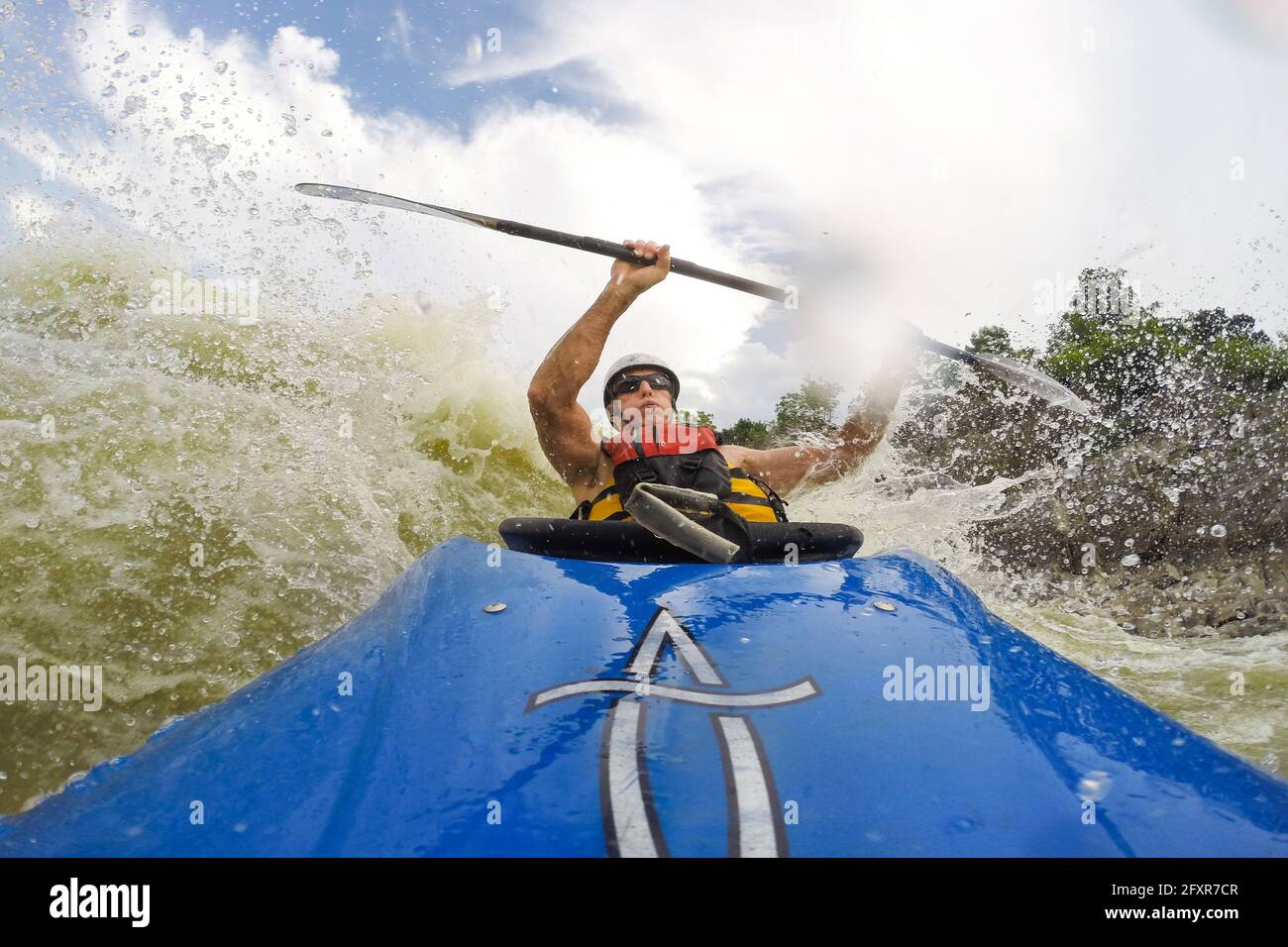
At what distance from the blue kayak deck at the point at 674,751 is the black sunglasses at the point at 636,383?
184cm

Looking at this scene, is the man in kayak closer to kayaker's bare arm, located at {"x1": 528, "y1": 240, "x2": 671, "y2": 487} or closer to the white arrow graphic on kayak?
A: kayaker's bare arm, located at {"x1": 528, "y1": 240, "x2": 671, "y2": 487}

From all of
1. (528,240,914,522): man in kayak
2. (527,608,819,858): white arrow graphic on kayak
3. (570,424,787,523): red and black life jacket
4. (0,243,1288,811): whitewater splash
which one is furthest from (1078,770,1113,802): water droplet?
(0,243,1288,811): whitewater splash

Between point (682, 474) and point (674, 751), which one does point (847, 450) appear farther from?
point (674, 751)

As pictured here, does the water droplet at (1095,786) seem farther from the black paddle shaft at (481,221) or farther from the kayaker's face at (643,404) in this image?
the black paddle shaft at (481,221)

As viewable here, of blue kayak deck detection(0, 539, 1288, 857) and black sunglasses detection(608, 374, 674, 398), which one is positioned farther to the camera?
black sunglasses detection(608, 374, 674, 398)

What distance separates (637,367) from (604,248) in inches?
22.9

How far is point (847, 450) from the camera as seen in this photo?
473 centimetres

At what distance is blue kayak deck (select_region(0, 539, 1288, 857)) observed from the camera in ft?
4.39

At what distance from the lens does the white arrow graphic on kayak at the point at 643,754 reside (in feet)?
4.20

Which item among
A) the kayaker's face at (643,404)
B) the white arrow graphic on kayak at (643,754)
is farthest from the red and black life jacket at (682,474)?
the white arrow graphic on kayak at (643,754)

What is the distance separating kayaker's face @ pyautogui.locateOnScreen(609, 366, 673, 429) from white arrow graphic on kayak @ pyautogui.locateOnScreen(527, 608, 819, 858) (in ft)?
6.71

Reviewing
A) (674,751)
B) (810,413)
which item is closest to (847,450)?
(810,413)

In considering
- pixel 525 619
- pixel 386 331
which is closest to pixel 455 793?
pixel 525 619
